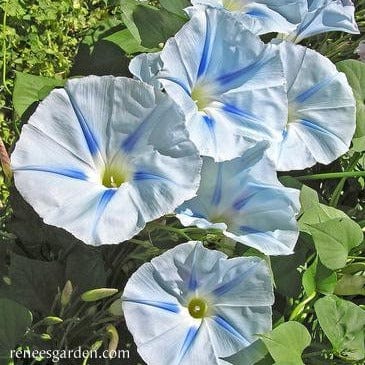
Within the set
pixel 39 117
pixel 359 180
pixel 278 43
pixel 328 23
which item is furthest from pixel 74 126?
pixel 359 180

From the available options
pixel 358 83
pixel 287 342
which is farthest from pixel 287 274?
pixel 358 83

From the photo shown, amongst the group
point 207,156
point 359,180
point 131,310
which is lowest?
point 359,180

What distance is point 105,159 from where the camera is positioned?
3.54 ft

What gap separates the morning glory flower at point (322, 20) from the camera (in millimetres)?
1374

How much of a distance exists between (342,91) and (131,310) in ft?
1.65

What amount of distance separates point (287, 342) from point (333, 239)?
18 centimetres

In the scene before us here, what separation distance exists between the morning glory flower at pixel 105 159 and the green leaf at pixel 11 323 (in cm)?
17

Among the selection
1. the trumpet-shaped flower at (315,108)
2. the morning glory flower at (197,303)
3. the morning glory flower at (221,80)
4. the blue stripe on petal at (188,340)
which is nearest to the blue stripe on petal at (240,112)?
the morning glory flower at (221,80)

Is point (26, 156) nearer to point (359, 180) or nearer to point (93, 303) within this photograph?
point (93, 303)

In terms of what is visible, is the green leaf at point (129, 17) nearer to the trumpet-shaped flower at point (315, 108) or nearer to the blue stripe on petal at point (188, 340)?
the trumpet-shaped flower at point (315, 108)

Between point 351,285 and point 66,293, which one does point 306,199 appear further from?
point 66,293

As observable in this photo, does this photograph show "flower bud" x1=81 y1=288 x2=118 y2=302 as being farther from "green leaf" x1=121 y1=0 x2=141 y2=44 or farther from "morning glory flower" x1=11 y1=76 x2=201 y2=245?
"green leaf" x1=121 y1=0 x2=141 y2=44

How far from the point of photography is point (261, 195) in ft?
3.70

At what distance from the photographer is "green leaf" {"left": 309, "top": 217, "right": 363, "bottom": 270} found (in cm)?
114
